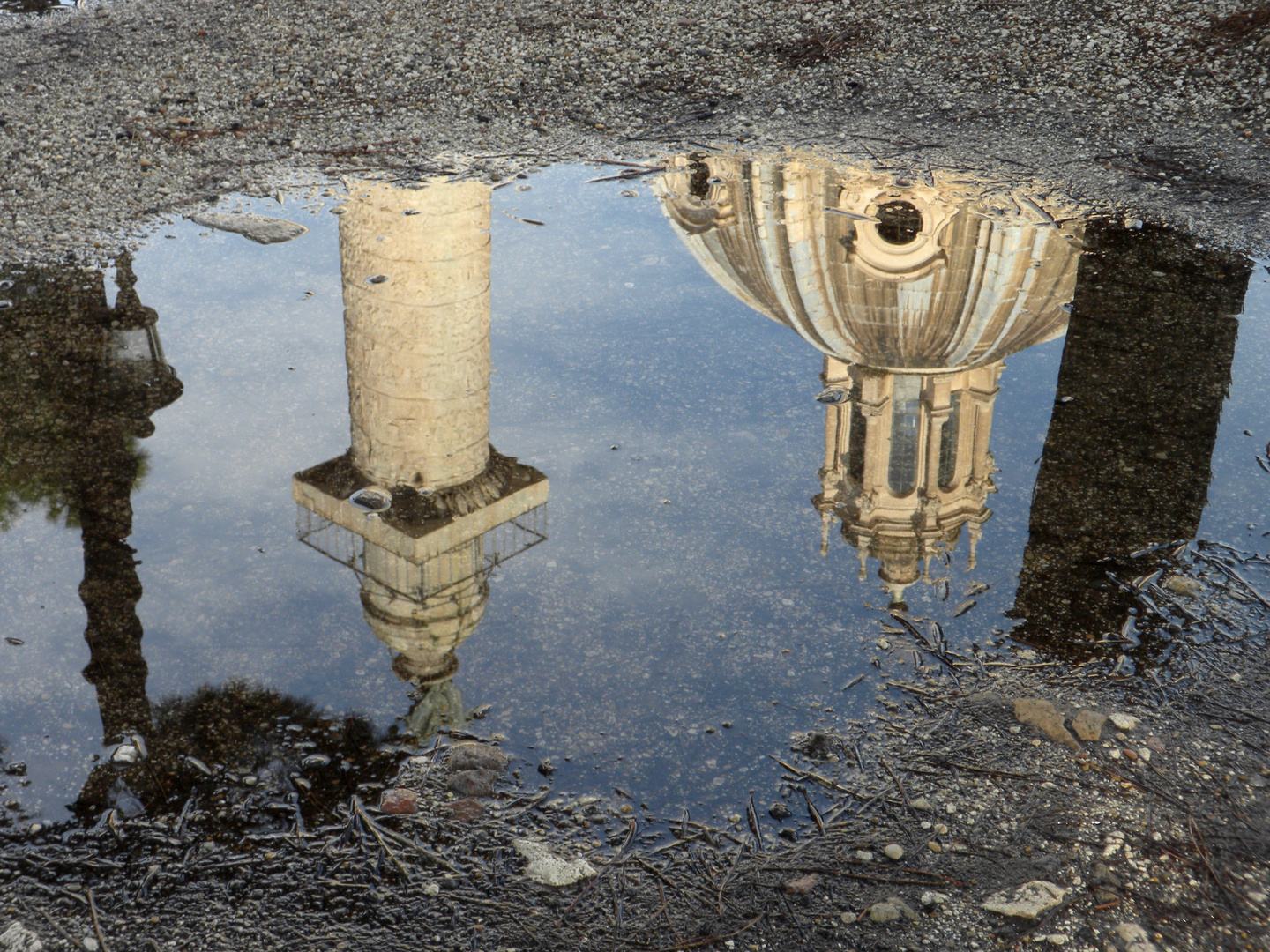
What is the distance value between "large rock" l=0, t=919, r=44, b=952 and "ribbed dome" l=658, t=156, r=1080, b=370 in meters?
5.49

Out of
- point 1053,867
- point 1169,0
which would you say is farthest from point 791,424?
point 1169,0

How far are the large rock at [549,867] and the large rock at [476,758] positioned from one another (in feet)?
1.31

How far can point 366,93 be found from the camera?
11406mm

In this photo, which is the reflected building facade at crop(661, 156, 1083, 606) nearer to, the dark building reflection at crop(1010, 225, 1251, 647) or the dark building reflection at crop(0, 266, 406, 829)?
the dark building reflection at crop(1010, 225, 1251, 647)

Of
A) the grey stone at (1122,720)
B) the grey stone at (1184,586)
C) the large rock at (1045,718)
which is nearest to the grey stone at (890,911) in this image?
the large rock at (1045,718)

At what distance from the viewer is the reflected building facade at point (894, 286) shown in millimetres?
7125

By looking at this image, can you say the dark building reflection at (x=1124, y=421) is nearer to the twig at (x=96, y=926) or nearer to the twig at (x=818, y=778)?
the twig at (x=818, y=778)

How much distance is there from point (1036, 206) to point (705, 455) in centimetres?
440

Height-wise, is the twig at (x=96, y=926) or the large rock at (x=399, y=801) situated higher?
the large rock at (x=399, y=801)

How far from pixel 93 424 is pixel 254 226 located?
9.22 feet

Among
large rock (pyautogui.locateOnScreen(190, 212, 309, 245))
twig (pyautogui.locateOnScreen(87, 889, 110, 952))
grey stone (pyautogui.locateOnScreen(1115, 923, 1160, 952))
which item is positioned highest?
large rock (pyautogui.locateOnScreen(190, 212, 309, 245))

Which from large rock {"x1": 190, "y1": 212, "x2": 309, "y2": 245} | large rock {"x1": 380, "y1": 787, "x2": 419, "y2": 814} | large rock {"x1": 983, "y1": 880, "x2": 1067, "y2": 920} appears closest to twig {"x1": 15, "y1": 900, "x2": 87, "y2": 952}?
large rock {"x1": 380, "y1": 787, "x2": 419, "y2": 814}

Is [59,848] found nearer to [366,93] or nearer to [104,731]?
[104,731]

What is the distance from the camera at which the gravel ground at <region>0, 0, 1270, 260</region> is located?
9.51m
